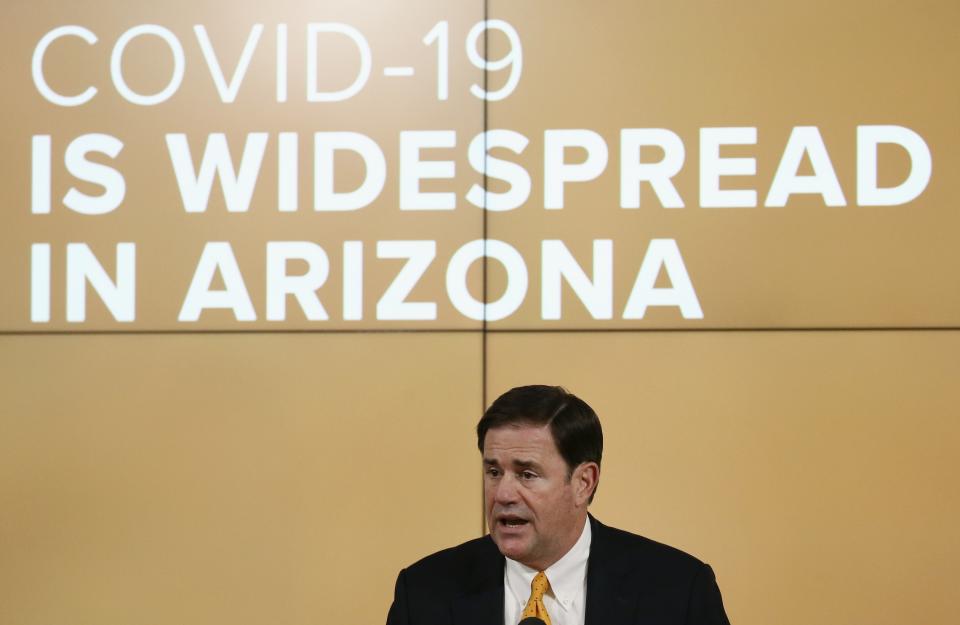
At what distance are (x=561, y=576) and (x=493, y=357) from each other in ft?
4.23

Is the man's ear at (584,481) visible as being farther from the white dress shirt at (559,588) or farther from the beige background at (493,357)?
the beige background at (493,357)

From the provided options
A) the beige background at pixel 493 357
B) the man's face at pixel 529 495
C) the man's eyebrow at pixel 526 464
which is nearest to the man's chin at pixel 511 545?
the man's face at pixel 529 495

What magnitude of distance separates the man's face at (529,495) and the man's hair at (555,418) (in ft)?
0.04

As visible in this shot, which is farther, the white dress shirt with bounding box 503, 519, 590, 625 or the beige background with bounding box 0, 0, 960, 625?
the beige background with bounding box 0, 0, 960, 625

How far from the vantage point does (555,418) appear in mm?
2064

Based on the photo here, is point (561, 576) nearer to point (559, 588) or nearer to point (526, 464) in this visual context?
point (559, 588)

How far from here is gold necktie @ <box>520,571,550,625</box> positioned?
198 cm

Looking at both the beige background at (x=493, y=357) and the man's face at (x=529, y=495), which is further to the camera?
the beige background at (x=493, y=357)

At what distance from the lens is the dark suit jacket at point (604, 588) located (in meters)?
1.99

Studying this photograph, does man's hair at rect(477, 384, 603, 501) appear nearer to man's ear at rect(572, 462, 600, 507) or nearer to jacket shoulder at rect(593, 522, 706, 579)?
man's ear at rect(572, 462, 600, 507)

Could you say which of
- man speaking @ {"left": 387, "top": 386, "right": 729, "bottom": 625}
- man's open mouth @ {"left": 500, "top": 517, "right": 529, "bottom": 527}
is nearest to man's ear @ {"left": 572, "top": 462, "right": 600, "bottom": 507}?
man speaking @ {"left": 387, "top": 386, "right": 729, "bottom": 625}

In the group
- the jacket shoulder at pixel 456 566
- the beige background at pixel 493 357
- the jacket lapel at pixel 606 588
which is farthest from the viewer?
the beige background at pixel 493 357

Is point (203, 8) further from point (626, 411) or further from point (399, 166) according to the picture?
point (626, 411)

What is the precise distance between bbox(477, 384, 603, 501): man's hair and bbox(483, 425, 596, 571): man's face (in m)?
0.01
